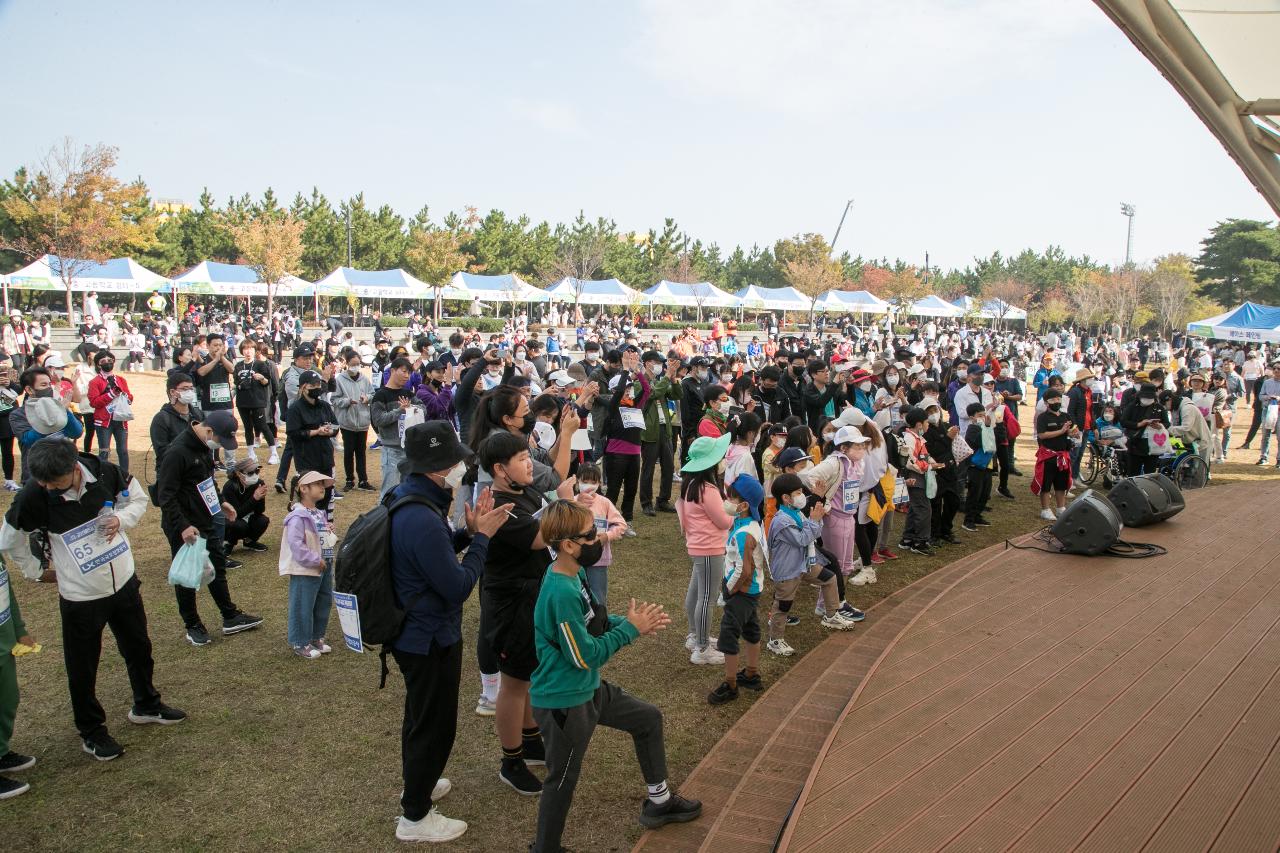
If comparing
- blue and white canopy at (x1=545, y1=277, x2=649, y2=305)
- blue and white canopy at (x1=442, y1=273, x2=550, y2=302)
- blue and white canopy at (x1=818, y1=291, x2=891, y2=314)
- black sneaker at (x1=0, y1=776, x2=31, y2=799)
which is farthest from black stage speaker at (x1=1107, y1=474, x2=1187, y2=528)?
blue and white canopy at (x1=818, y1=291, x2=891, y2=314)

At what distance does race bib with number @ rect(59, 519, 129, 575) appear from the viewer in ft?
15.1

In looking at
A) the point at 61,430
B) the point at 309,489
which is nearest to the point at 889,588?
the point at 309,489

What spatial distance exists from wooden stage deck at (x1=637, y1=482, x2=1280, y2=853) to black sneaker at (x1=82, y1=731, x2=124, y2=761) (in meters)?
3.14

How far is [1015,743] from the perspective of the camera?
429 cm

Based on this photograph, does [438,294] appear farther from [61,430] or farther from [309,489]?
[309,489]

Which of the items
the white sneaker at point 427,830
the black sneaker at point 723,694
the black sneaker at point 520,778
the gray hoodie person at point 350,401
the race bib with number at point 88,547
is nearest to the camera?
the white sneaker at point 427,830

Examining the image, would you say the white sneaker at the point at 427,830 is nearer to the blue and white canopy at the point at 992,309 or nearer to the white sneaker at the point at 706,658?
the white sneaker at the point at 706,658

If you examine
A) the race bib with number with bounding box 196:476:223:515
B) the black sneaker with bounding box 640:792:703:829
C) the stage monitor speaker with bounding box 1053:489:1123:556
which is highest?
the race bib with number with bounding box 196:476:223:515

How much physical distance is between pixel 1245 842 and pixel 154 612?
7.53 meters

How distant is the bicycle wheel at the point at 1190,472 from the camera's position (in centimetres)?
1216

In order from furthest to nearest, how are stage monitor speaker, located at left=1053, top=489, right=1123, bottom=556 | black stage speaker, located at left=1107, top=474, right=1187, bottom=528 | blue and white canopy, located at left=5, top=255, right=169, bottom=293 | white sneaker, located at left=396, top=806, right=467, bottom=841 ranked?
blue and white canopy, located at left=5, top=255, right=169, bottom=293
black stage speaker, located at left=1107, top=474, right=1187, bottom=528
stage monitor speaker, located at left=1053, top=489, right=1123, bottom=556
white sneaker, located at left=396, top=806, right=467, bottom=841

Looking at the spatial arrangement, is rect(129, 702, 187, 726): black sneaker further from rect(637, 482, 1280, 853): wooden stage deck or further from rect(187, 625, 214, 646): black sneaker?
rect(637, 482, 1280, 853): wooden stage deck

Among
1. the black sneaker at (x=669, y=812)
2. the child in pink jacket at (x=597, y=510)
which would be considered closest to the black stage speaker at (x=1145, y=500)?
the child in pink jacket at (x=597, y=510)

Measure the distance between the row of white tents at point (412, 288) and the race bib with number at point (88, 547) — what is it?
36193 mm
